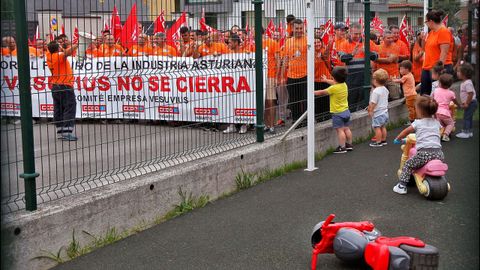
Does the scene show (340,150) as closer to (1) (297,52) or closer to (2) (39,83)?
(1) (297,52)

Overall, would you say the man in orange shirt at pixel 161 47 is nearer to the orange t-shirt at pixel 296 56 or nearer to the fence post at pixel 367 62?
the orange t-shirt at pixel 296 56

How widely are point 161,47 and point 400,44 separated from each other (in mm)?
7207

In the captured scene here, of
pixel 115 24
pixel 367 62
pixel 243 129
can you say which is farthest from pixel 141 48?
pixel 367 62

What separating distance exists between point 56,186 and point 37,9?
59.8 inches

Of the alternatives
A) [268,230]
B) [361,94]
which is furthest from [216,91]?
[361,94]

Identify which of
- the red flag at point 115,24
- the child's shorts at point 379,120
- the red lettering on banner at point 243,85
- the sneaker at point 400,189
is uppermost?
the red flag at point 115,24

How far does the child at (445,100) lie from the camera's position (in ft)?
31.8

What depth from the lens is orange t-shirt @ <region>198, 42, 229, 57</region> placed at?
7.59 meters

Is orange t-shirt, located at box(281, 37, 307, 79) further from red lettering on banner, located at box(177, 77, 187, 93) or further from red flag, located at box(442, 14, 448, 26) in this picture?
red flag, located at box(442, 14, 448, 26)

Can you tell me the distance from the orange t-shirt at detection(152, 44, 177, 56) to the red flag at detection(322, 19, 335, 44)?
3.33m

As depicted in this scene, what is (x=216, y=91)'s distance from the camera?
770cm

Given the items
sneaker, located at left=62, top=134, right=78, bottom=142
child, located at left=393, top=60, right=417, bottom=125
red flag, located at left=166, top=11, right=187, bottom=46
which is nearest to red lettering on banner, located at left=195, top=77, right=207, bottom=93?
red flag, located at left=166, top=11, right=187, bottom=46

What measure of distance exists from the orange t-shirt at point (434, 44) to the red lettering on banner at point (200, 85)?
13.5 feet

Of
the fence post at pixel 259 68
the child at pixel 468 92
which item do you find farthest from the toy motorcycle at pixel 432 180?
the fence post at pixel 259 68
